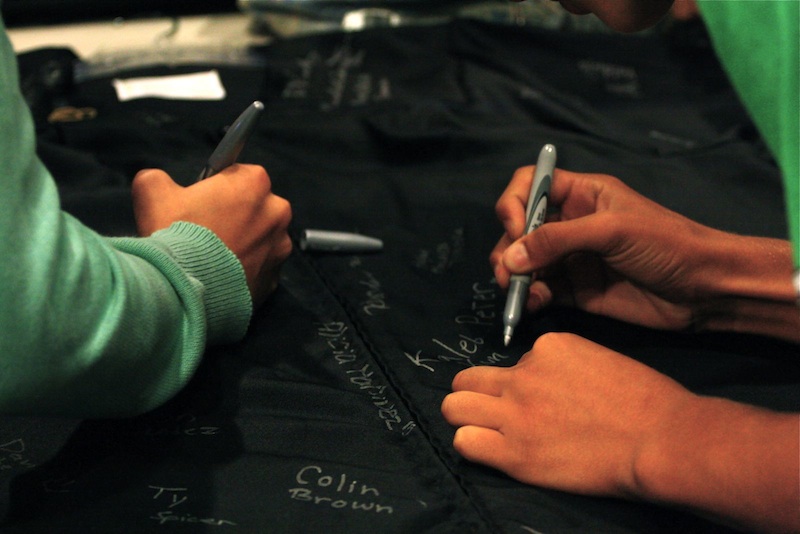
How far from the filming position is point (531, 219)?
62 cm

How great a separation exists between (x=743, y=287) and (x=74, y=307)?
469 mm

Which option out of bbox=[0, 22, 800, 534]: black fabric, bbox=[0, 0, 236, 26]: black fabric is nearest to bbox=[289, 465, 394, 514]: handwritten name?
bbox=[0, 22, 800, 534]: black fabric

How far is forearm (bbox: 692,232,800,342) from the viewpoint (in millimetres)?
586

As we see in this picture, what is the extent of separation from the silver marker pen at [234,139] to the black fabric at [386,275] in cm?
11

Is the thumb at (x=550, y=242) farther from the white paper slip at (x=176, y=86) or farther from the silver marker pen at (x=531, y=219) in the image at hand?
the white paper slip at (x=176, y=86)

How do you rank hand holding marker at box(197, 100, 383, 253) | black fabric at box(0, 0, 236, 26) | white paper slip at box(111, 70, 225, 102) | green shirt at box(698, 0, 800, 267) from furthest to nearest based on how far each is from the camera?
1. black fabric at box(0, 0, 236, 26)
2. white paper slip at box(111, 70, 225, 102)
3. hand holding marker at box(197, 100, 383, 253)
4. green shirt at box(698, 0, 800, 267)

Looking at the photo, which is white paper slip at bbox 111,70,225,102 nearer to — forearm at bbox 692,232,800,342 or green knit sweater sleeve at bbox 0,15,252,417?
green knit sweater sleeve at bbox 0,15,252,417

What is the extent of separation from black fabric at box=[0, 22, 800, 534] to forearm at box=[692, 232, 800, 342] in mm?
16

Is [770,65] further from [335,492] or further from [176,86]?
[176,86]

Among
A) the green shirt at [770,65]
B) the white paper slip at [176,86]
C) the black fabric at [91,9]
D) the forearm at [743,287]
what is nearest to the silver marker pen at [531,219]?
the forearm at [743,287]

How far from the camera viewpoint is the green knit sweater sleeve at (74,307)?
0.36 meters

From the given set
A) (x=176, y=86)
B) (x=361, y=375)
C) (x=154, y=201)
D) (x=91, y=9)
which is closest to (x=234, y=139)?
(x=154, y=201)

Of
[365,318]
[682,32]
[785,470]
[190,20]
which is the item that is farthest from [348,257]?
[190,20]

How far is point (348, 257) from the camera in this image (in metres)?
0.69
